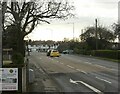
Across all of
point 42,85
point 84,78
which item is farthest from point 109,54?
point 42,85

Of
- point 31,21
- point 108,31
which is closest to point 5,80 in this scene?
point 31,21

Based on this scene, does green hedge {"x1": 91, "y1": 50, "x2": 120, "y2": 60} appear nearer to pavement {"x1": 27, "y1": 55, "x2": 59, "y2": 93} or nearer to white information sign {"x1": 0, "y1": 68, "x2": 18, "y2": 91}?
pavement {"x1": 27, "y1": 55, "x2": 59, "y2": 93}

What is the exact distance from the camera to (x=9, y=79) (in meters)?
14.9

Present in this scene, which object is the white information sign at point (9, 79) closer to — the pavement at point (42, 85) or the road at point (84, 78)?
the pavement at point (42, 85)

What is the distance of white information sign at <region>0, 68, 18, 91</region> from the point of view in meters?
14.8

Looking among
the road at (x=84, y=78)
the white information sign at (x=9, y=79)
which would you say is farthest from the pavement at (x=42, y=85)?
the white information sign at (x=9, y=79)

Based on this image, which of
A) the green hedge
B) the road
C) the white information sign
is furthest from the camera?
the green hedge

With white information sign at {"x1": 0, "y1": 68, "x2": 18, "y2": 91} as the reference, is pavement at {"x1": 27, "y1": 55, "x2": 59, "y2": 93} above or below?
below

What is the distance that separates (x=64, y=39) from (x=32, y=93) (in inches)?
5853

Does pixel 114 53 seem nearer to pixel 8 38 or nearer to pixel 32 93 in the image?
pixel 8 38

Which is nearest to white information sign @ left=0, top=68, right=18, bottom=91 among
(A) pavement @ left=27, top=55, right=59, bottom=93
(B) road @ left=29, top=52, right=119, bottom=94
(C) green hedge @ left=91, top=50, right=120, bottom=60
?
(A) pavement @ left=27, top=55, right=59, bottom=93

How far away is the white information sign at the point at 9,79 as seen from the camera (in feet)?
48.5

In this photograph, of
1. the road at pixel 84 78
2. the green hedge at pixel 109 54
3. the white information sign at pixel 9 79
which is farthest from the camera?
the green hedge at pixel 109 54

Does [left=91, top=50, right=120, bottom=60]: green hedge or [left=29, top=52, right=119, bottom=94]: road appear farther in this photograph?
[left=91, top=50, right=120, bottom=60]: green hedge
